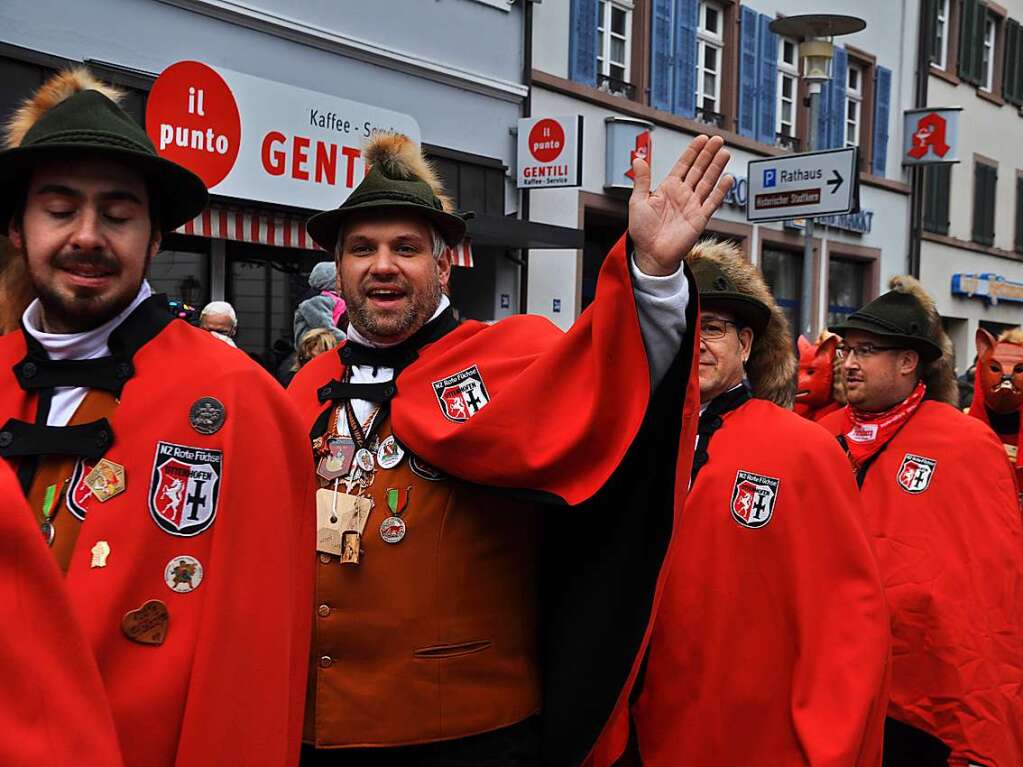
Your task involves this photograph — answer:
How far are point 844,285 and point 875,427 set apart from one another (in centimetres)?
1722

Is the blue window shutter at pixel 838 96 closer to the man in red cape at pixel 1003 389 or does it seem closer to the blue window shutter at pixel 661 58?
the blue window shutter at pixel 661 58

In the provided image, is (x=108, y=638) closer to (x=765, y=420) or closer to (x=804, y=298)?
(x=765, y=420)

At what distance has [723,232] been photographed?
17.4 m

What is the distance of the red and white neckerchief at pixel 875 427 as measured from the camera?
4.56 metres

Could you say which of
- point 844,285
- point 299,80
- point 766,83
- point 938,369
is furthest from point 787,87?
point 938,369

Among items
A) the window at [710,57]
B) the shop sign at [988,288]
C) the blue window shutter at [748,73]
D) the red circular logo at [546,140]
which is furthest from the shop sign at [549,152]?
the shop sign at [988,288]

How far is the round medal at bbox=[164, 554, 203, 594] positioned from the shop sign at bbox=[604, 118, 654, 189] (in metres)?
13.2

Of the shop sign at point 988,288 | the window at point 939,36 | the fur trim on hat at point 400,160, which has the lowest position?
the fur trim on hat at point 400,160

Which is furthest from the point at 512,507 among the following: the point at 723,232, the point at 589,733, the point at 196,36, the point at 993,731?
the point at 723,232

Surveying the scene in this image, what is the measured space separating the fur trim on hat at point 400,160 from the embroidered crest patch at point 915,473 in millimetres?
2097

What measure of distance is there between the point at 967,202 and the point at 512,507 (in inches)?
914

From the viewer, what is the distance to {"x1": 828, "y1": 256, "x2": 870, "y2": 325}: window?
20719 mm

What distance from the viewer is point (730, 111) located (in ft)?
58.9

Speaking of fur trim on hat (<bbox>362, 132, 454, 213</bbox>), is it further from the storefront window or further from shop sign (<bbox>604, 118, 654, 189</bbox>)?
the storefront window
